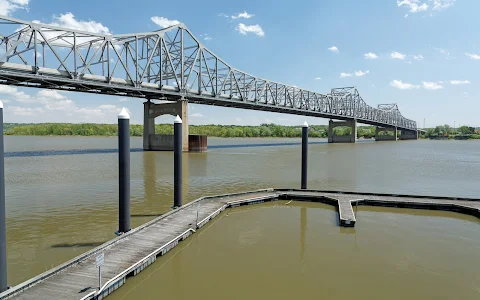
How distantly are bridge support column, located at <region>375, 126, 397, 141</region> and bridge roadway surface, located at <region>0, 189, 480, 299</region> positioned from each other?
141 metres

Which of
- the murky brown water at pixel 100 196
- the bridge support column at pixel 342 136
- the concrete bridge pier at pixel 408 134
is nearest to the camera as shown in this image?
the murky brown water at pixel 100 196

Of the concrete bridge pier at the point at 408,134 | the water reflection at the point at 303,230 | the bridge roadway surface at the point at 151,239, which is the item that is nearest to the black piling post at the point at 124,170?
the bridge roadway surface at the point at 151,239

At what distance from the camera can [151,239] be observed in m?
8.91

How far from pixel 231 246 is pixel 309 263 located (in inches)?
89.6

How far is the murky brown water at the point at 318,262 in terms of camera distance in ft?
21.9

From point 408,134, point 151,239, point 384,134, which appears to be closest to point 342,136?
point 384,134

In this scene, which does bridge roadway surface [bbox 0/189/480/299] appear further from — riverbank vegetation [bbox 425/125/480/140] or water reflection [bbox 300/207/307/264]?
riverbank vegetation [bbox 425/125/480/140]

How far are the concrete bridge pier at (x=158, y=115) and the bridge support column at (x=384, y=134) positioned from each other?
116032 mm

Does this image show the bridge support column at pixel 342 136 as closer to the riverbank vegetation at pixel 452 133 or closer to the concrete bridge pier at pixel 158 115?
the concrete bridge pier at pixel 158 115

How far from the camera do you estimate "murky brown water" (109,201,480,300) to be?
6688mm

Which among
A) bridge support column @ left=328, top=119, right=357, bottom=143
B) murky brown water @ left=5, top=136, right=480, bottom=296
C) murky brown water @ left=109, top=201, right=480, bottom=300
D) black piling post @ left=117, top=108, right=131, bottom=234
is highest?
bridge support column @ left=328, top=119, right=357, bottom=143

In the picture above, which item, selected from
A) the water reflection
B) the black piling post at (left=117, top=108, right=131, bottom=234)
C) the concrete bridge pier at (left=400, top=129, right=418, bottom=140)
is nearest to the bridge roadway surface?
the black piling post at (left=117, top=108, right=131, bottom=234)

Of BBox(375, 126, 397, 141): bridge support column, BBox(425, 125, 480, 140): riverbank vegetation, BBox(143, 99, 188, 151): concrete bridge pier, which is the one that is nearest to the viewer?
BBox(143, 99, 188, 151): concrete bridge pier

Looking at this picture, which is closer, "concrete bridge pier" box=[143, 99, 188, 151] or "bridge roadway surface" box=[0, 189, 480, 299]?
"bridge roadway surface" box=[0, 189, 480, 299]
